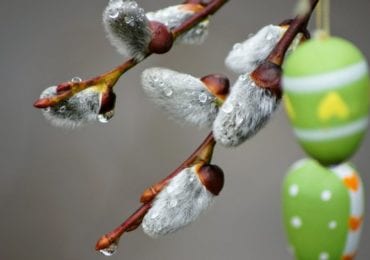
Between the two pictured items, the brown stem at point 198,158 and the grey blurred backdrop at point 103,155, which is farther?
the grey blurred backdrop at point 103,155

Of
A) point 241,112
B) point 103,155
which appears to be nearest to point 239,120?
point 241,112

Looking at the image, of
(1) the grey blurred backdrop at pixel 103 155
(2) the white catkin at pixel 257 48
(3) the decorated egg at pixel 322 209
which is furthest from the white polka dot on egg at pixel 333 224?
(1) the grey blurred backdrop at pixel 103 155

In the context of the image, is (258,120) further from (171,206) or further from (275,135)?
(275,135)

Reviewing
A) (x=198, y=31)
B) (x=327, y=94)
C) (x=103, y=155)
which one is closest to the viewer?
(x=327, y=94)

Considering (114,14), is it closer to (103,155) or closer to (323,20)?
(323,20)

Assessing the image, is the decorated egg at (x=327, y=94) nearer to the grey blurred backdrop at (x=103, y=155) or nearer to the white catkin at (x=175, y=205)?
the white catkin at (x=175, y=205)

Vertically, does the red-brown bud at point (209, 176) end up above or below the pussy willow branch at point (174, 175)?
below
